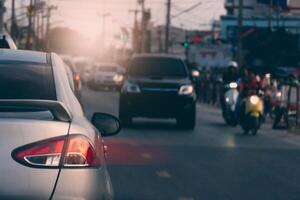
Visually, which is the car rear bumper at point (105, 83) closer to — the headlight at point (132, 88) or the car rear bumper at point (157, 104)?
the headlight at point (132, 88)

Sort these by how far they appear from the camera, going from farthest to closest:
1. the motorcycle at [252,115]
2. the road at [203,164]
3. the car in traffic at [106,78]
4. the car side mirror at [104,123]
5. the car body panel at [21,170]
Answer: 1. the car in traffic at [106,78]
2. the motorcycle at [252,115]
3. the road at [203,164]
4. the car side mirror at [104,123]
5. the car body panel at [21,170]

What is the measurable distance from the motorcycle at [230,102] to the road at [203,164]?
2.54 metres

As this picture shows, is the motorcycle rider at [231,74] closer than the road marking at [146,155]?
No

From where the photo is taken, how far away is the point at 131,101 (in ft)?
87.8

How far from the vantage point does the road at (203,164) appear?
13102 mm

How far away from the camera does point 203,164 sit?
16.9m

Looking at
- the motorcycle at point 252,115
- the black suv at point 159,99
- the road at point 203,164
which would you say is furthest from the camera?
the black suv at point 159,99

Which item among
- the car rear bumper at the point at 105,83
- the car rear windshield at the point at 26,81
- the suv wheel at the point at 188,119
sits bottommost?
the car rear bumper at the point at 105,83

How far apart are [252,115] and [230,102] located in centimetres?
439

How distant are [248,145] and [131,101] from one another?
5.79m

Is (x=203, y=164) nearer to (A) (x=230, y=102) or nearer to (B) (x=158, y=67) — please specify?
(B) (x=158, y=67)

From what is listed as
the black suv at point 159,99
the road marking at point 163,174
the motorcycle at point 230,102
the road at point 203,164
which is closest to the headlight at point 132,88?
the black suv at point 159,99

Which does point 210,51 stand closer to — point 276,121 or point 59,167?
point 276,121

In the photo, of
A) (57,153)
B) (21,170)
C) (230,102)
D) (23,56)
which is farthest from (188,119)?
(21,170)
